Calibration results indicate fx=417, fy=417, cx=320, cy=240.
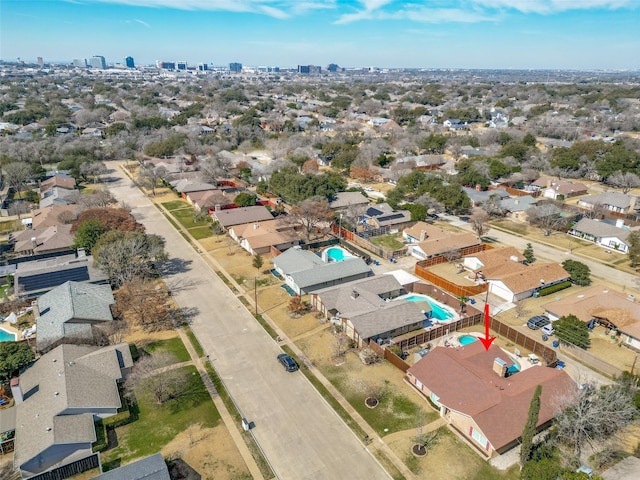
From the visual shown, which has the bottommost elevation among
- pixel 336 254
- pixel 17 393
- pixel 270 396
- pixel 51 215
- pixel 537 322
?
pixel 270 396

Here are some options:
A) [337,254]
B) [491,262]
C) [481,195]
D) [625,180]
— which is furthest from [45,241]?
[625,180]

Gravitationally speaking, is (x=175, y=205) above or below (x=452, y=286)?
above

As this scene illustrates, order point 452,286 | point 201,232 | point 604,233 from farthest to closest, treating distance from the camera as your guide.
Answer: point 201,232, point 604,233, point 452,286

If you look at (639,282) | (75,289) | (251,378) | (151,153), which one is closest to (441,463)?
(251,378)

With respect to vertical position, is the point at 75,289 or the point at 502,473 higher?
the point at 75,289

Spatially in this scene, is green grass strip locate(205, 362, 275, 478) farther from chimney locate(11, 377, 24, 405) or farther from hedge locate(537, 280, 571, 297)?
hedge locate(537, 280, 571, 297)

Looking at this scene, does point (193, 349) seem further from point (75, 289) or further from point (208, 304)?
point (75, 289)

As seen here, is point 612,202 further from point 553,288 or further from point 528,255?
point 553,288
